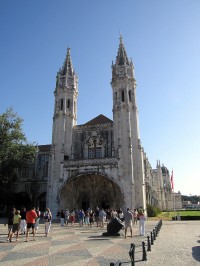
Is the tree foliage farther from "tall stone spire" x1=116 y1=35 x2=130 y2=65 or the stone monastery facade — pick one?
"tall stone spire" x1=116 y1=35 x2=130 y2=65

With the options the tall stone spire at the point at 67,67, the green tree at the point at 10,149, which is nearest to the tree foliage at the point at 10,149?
the green tree at the point at 10,149

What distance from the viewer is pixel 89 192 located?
3959cm

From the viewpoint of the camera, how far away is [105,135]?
41.9m

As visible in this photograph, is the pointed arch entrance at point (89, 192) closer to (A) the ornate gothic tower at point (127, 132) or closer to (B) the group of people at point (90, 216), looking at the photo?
(A) the ornate gothic tower at point (127, 132)

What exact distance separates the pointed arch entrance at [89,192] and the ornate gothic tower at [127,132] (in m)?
3.34

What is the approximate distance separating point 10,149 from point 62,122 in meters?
9.89

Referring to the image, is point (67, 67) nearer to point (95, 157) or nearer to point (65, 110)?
point (65, 110)

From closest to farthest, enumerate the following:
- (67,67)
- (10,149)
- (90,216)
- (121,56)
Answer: (90,216) < (10,149) < (121,56) < (67,67)

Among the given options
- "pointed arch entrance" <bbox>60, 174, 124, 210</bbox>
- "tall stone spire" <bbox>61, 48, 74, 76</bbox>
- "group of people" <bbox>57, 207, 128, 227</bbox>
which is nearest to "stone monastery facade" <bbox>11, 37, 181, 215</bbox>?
"pointed arch entrance" <bbox>60, 174, 124, 210</bbox>

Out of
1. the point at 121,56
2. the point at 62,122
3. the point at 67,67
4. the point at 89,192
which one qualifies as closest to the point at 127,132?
the point at 89,192

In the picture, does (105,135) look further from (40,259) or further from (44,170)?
(40,259)

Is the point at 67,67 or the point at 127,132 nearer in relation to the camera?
the point at 127,132

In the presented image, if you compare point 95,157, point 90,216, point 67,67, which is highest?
point 67,67

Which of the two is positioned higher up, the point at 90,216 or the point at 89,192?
the point at 89,192
